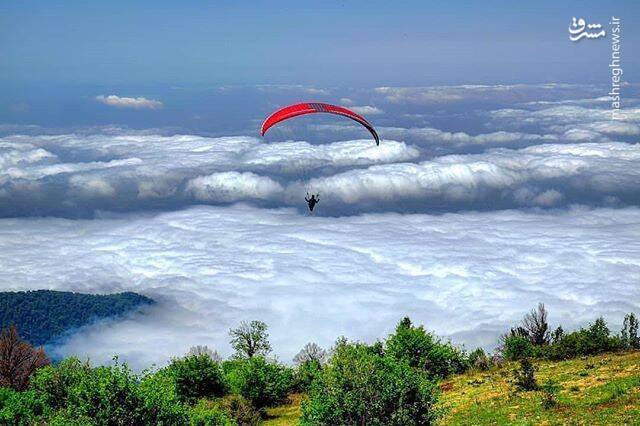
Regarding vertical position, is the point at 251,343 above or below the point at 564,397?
below

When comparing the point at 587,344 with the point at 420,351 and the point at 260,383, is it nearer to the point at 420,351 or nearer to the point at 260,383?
the point at 420,351

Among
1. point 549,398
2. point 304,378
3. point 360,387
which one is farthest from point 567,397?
point 304,378

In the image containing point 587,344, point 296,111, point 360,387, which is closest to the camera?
point 360,387

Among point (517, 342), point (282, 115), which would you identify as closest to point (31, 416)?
point (282, 115)

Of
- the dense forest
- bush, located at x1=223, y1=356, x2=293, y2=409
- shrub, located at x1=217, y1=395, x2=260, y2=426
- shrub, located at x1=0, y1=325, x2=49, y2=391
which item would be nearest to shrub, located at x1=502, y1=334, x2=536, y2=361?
the dense forest

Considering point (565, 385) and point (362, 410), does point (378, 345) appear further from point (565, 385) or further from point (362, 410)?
point (362, 410)

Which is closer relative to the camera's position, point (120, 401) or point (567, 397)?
point (120, 401)

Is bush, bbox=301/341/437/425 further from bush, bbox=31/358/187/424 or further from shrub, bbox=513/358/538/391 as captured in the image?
shrub, bbox=513/358/538/391
